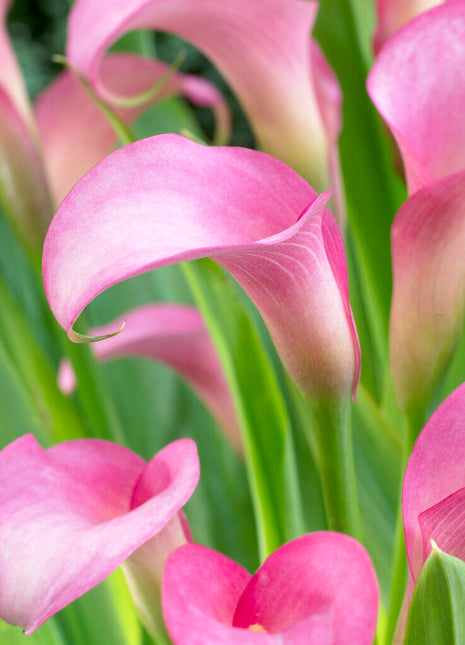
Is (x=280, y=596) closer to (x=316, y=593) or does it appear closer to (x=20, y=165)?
(x=316, y=593)

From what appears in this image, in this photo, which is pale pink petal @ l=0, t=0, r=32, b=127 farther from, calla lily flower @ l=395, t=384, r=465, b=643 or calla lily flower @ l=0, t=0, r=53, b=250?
calla lily flower @ l=395, t=384, r=465, b=643

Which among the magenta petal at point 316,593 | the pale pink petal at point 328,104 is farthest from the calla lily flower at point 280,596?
the pale pink petal at point 328,104

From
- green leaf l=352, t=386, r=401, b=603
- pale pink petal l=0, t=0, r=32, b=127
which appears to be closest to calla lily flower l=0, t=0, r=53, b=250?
pale pink petal l=0, t=0, r=32, b=127

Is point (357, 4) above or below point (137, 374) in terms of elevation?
above

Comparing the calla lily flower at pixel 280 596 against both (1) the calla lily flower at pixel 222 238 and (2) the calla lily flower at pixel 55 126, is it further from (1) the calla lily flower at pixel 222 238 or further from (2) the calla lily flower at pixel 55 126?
(2) the calla lily flower at pixel 55 126

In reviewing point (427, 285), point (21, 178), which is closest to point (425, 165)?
point (427, 285)

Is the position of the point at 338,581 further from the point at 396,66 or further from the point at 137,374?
the point at 137,374

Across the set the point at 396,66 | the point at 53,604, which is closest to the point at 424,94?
the point at 396,66
